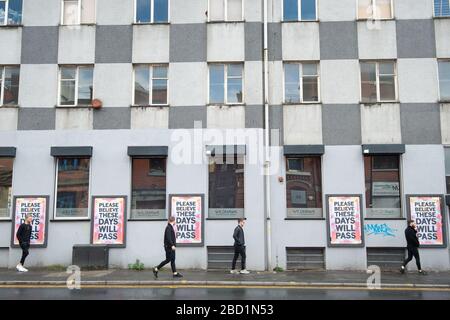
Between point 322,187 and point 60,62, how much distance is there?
1102cm

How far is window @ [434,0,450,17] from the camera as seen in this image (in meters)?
17.1

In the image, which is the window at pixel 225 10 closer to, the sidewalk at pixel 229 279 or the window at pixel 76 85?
the window at pixel 76 85

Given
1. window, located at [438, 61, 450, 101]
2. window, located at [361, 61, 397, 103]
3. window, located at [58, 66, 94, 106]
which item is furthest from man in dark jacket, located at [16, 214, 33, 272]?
window, located at [438, 61, 450, 101]

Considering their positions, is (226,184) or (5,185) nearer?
(226,184)

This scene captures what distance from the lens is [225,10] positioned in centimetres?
1734

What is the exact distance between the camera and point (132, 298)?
34.9ft

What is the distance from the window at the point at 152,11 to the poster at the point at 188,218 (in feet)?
22.9

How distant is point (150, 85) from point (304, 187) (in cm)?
703

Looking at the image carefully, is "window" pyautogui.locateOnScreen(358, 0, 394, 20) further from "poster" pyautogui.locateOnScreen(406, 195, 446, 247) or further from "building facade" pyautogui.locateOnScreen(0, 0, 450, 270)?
"poster" pyautogui.locateOnScreen(406, 195, 446, 247)

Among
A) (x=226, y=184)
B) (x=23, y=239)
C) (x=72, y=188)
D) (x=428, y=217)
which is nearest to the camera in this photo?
Result: (x=23, y=239)

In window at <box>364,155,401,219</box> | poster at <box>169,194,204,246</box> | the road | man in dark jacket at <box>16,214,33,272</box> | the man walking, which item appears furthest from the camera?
window at <box>364,155,401,219</box>

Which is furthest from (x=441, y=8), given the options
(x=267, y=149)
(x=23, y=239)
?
(x=23, y=239)

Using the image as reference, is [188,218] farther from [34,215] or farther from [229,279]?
[34,215]

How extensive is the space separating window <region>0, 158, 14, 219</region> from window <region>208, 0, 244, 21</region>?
31.1 ft
